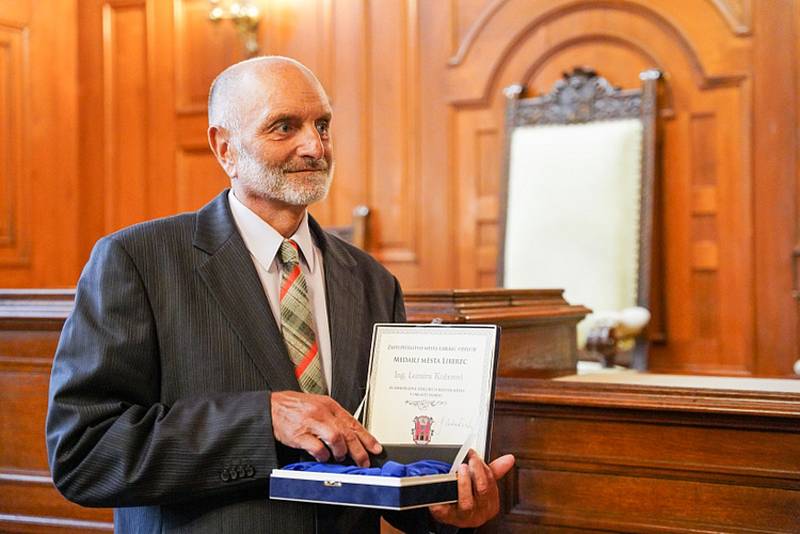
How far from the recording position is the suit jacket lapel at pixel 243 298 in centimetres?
169

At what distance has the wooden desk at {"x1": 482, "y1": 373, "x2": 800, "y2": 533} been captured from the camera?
1.94 metres

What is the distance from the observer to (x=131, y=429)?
1576mm

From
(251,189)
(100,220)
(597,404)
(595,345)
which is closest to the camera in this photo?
(251,189)

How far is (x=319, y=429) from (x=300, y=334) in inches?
10.8

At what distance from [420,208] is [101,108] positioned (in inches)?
89.6

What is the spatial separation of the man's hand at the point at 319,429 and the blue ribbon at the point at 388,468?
0.02 metres

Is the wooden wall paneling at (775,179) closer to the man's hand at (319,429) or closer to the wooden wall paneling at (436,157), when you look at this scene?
the wooden wall paneling at (436,157)

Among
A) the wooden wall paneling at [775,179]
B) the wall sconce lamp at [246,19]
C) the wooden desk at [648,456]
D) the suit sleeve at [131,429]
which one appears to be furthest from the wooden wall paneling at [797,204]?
the suit sleeve at [131,429]

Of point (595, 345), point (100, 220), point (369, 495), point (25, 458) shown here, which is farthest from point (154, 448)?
point (100, 220)

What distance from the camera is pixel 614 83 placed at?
4895mm

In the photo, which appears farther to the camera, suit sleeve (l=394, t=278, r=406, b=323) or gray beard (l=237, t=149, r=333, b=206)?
suit sleeve (l=394, t=278, r=406, b=323)

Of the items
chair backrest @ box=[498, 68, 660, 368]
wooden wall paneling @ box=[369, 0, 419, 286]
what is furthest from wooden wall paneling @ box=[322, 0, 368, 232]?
chair backrest @ box=[498, 68, 660, 368]

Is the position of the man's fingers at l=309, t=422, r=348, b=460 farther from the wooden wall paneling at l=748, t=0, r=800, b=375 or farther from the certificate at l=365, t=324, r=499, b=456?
the wooden wall paneling at l=748, t=0, r=800, b=375

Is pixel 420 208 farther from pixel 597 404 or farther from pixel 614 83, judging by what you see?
pixel 597 404
